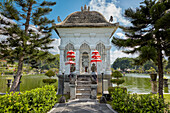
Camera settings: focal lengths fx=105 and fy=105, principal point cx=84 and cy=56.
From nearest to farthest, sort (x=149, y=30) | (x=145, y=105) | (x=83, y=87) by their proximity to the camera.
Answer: (x=145, y=105) → (x=149, y=30) → (x=83, y=87)

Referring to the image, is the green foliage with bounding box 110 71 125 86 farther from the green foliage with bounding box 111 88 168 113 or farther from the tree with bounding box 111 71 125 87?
the green foliage with bounding box 111 88 168 113

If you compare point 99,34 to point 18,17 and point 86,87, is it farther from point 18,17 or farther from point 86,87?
point 18,17

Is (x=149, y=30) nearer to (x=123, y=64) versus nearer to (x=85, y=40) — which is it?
(x=85, y=40)

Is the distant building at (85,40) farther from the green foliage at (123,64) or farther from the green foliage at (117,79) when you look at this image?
the green foliage at (123,64)

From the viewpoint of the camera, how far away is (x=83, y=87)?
9.13 m

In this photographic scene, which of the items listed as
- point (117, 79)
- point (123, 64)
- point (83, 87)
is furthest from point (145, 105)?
point (123, 64)

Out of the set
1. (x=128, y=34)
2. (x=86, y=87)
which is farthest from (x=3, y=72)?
(x=128, y=34)

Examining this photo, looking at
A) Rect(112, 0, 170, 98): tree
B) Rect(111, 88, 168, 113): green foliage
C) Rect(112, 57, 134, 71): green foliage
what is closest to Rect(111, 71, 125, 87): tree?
Rect(112, 0, 170, 98): tree

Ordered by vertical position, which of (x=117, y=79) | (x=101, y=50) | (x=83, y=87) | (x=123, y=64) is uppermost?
(x=101, y=50)

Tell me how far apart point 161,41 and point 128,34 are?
2.05m

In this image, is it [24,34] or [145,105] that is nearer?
[145,105]

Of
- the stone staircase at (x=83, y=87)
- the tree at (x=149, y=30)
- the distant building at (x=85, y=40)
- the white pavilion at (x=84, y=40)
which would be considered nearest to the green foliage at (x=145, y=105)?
the tree at (x=149, y=30)

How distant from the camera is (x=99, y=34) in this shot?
11.1 m

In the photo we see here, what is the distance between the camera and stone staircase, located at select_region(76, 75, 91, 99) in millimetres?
8258
